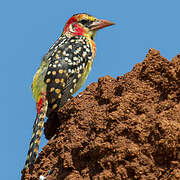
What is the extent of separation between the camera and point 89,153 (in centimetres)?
411

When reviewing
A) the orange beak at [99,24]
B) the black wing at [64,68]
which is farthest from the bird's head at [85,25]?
the black wing at [64,68]

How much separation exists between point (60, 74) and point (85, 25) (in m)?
1.68

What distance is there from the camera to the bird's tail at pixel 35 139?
16.6 feet

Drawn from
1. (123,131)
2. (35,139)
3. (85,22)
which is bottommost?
(123,131)

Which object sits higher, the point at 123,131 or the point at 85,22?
the point at 85,22

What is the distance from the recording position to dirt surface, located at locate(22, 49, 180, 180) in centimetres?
379

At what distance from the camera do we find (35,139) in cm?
535

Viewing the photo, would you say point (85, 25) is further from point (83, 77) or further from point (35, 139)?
point (35, 139)

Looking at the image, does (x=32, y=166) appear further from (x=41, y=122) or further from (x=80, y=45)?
(x=80, y=45)

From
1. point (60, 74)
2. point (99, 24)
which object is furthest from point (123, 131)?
point (99, 24)

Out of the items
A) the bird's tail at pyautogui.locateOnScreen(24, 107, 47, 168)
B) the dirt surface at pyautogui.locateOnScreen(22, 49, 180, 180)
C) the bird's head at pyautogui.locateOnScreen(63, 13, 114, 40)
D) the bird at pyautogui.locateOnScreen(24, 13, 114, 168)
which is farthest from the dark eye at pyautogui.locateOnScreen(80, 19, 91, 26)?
the dirt surface at pyautogui.locateOnScreen(22, 49, 180, 180)

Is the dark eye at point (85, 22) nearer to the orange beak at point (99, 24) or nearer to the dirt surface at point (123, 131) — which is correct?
the orange beak at point (99, 24)

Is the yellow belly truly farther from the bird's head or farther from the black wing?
the bird's head

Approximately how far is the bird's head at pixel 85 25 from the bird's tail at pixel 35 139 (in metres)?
2.29
